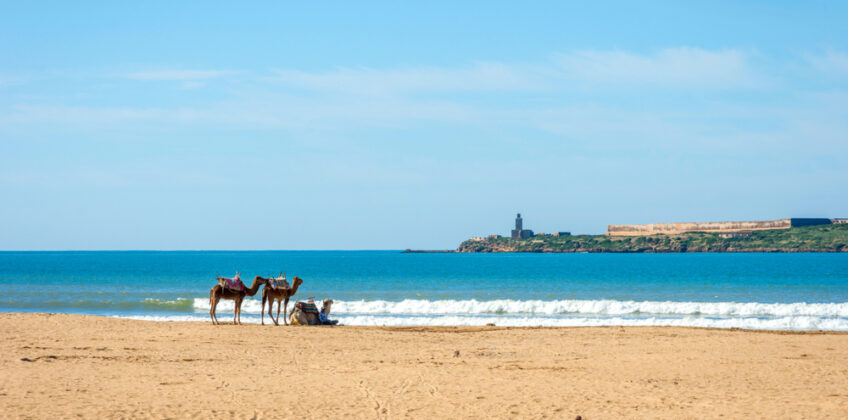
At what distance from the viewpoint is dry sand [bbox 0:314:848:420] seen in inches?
432

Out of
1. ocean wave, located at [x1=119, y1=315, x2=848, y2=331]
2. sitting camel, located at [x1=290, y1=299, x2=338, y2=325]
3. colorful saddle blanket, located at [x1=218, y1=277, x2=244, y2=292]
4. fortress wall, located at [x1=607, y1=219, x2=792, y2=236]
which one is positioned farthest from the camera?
fortress wall, located at [x1=607, y1=219, x2=792, y2=236]

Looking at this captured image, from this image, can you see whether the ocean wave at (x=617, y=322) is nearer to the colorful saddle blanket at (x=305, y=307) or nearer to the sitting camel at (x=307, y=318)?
the sitting camel at (x=307, y=318)

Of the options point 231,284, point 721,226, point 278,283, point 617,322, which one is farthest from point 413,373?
point 721,226

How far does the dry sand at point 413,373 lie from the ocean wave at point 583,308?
10633 mm

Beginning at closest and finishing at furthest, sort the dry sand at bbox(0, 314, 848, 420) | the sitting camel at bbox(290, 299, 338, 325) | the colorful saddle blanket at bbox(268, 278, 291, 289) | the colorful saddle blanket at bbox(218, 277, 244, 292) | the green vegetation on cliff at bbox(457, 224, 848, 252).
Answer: the dry sand at bbox(0, 314, 848, 420)
the colorful saddle blanket at bbox(218, 277, 244, 292)
the colorful saddle blanket at bbox(268, 278, 291, 289)
the sitting camel at bbox(290, 299, 338, 325)
the green vegetation on cliff at bbox(457, 224, 848, 252)

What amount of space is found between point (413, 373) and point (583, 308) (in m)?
20.9

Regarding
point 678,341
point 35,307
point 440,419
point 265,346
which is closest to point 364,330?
point 265,346

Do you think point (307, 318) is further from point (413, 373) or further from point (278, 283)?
point (413, 373)

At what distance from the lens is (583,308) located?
1329 inches

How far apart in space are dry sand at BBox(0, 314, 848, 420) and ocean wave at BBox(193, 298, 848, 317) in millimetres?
10633

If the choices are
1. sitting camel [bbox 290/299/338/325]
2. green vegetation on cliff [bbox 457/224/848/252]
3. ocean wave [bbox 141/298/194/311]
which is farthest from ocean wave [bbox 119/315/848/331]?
green vegetation on cliff [bbox 457/224/848/252]

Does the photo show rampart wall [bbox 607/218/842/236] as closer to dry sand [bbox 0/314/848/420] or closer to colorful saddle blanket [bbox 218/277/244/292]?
dry sand [bbox 0/314/848/420]

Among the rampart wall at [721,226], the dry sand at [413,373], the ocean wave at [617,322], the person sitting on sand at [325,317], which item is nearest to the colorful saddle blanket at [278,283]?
the person sitting on sand at [325,317]

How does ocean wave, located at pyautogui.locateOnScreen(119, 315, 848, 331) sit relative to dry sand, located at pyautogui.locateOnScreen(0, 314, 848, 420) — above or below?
below
